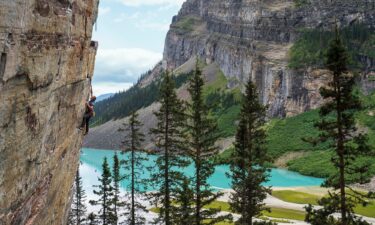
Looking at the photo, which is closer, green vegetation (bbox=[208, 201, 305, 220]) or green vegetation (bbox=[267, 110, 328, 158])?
green vegetation (bbox=[208, 201, 305, 220])

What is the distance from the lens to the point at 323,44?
156875mm

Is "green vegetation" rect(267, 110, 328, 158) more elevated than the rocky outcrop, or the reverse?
the rocky outcrop

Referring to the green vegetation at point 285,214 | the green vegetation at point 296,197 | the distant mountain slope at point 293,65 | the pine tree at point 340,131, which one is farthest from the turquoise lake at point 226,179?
the pine tree at point 340,131

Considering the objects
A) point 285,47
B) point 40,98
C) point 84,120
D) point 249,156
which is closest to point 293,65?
point 285,47

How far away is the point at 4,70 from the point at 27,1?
A: 5.44 ft

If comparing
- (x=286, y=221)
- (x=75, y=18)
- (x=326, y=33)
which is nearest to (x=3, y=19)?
(x=75, y=18)

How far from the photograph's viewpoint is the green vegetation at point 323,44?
489 ft

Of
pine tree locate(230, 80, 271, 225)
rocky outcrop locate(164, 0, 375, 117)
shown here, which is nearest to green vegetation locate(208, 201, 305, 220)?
pine tree locate(230, 80, 271, 225)

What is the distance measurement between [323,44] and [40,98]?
510ft

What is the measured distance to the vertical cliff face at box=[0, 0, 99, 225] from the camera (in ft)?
31.5

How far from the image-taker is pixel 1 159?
32.2 ft

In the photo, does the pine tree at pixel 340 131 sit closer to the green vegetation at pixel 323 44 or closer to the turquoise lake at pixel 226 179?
the turquoise lake at pixel 226 179

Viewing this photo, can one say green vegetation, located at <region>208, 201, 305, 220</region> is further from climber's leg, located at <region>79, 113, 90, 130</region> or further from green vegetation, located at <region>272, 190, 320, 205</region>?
climber's leg, located at <region>79, 113, 90, 130</region>

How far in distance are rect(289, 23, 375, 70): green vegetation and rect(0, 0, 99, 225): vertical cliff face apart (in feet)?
452
